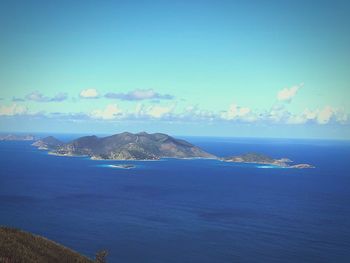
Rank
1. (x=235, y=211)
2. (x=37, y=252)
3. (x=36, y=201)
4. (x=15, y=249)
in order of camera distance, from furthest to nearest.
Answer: (x=36, y=201) → (x=235, y=211) → (x=37, y=252) → (x=15, y=249)

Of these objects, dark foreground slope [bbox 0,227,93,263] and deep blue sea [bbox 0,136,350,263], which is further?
deep blue sea [bbox 0,136,350,263]

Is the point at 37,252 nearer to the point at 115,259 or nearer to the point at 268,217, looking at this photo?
the point at 115,259

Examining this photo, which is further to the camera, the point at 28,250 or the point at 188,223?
the point at 188,223

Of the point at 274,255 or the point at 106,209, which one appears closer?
the point at 274,255

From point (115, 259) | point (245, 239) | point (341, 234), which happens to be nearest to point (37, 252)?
point (115, 259)

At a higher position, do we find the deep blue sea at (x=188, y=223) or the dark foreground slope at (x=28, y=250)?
the dark foreground slope at (x=28, y=250)

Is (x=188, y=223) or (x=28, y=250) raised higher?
(x=28, y=250)

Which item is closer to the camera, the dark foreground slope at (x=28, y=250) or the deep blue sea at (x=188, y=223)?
the dark foreground slope at (x=28, y=250)

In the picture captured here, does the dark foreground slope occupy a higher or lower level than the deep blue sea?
higher
